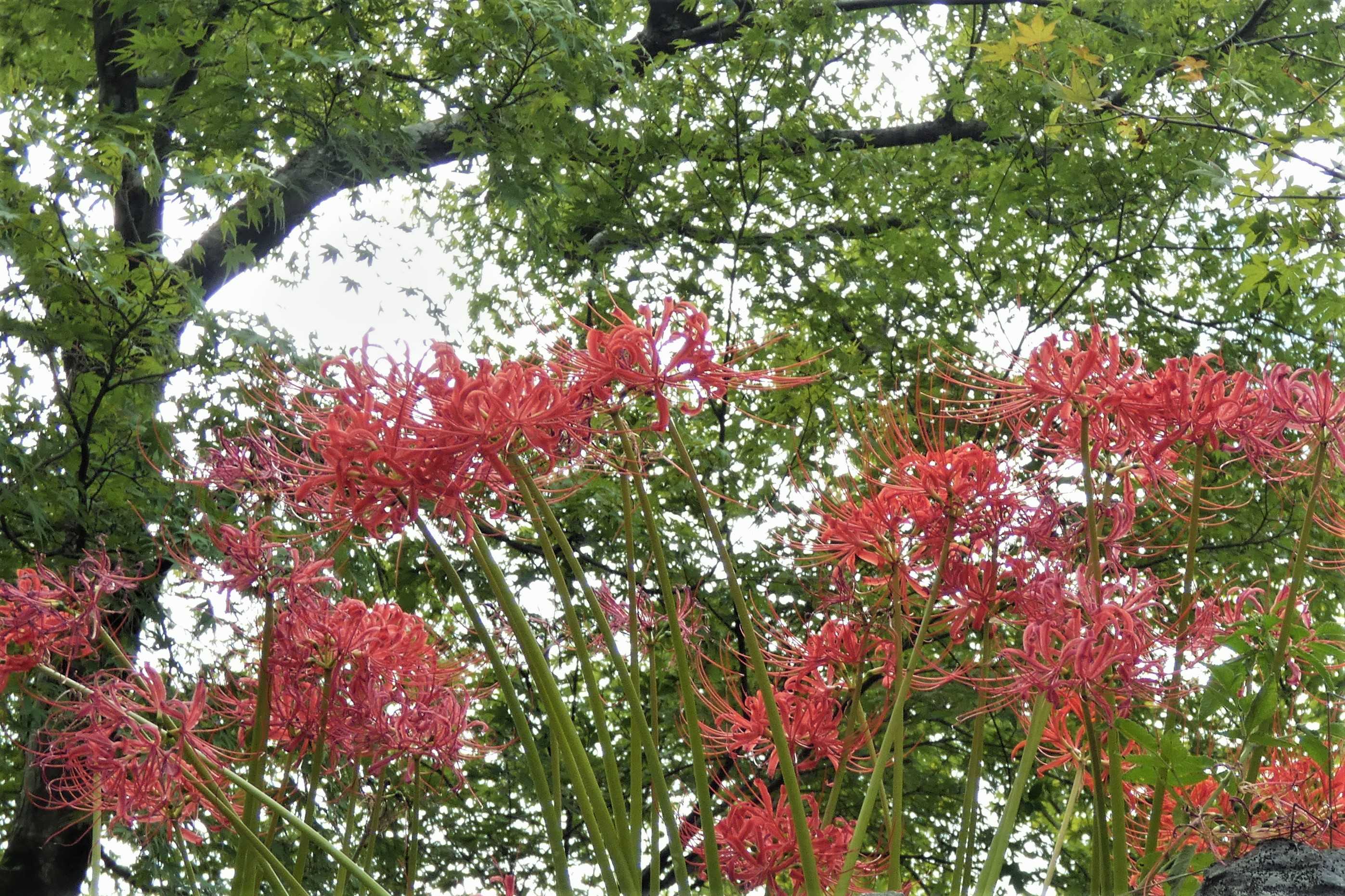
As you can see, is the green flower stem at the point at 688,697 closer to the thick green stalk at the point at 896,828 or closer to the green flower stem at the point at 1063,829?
the thick green stalk at the point at 896,828

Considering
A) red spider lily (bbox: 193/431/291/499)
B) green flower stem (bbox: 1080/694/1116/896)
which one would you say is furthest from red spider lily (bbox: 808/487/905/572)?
red spider lily (bbox: 193/431/291/499)

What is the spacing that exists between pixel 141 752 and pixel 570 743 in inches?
27.9

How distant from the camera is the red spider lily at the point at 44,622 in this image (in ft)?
→ 6.60

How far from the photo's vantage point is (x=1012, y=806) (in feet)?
5.61

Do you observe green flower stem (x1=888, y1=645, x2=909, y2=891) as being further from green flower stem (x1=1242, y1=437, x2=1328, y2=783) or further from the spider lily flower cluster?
green flower stem (x1=1242, y1=437, x2=1328, y2=783)

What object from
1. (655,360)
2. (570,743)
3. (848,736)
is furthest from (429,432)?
(848,736)

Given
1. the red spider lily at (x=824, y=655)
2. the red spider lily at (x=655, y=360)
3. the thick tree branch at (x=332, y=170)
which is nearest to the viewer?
the red spider lily at (x=655, y=360)

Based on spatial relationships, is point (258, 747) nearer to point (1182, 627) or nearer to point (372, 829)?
point (372, 829)

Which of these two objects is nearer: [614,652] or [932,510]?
[614,652]

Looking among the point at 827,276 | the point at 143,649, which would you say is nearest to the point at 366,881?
the point at 143,649

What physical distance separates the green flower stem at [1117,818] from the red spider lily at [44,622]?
1.50 meters

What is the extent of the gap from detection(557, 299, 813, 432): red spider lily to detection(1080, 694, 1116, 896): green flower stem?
64cm

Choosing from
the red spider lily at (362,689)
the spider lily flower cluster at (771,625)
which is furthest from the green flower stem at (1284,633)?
the red spider lily at (362,689)

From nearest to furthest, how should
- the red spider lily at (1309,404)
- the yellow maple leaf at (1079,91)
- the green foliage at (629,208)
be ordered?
the red spider lily at (1309,404), the yellow maple leaf at (1079,91), the green foliage at (629,208)
